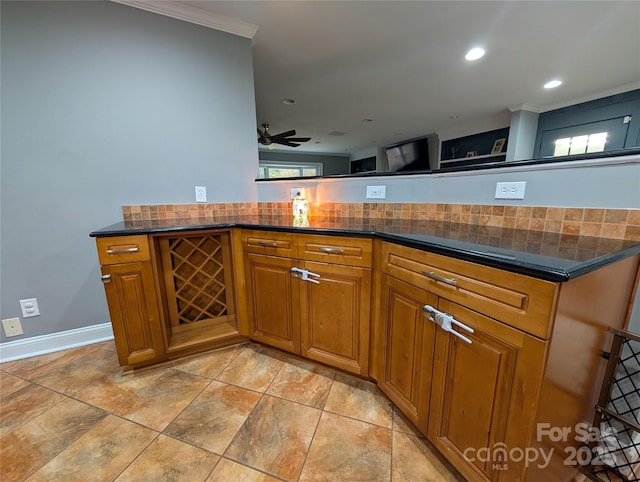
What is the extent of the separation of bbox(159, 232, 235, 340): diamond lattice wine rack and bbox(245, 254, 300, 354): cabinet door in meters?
0.29

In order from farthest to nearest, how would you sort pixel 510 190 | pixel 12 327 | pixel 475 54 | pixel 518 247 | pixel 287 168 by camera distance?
pixel 287 168 → pixel 475 54 → pixel 12 327 → pixel 510 190 → pixel 518 247

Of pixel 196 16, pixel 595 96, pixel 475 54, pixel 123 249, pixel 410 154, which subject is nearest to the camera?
pixel 123 249

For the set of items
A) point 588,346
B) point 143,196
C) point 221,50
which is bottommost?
point 588,346

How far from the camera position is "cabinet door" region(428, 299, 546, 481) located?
0.67 metres

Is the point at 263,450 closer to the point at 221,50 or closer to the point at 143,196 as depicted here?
the point at 143,196

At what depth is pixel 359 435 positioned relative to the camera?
111cm

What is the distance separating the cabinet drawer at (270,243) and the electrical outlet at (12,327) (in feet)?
5.18

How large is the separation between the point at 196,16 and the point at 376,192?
1.76 meters

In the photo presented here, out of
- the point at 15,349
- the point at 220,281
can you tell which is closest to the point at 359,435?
the point at 220,281

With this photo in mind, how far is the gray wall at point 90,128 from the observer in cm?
150

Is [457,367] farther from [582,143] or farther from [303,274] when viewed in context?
[582,143]

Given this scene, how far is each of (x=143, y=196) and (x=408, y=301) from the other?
6.26 feet

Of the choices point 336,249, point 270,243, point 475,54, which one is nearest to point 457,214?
point 336,249

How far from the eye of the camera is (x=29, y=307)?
165 cm
